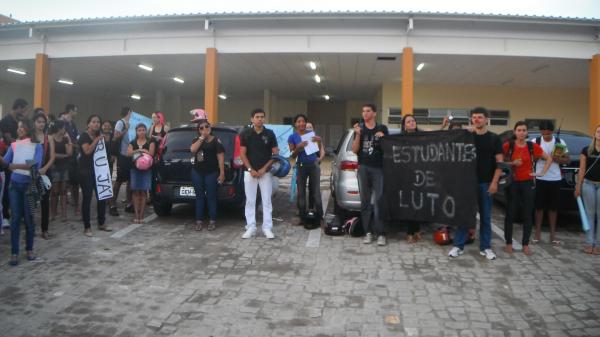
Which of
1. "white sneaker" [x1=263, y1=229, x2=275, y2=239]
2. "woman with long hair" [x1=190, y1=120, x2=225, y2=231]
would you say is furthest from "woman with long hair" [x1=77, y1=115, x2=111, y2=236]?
"white sneaker" [x1=263, y1=229, x2=275, y2=239]

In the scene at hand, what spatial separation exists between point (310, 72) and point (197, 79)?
5743 mm

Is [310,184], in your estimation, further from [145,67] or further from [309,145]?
[145,67]

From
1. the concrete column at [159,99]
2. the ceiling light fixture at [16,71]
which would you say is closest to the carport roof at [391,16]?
the ceiling light fixture at [16,71]

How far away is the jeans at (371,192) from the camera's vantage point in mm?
5637

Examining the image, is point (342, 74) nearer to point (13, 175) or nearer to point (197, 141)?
point (197, 141)

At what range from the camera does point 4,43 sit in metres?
13.3

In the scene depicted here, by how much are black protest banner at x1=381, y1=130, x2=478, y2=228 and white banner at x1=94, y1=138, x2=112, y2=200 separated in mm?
3983

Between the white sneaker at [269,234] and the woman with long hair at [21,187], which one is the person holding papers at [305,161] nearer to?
the white sneaker at [269,234]

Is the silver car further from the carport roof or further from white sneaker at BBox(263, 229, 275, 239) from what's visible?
the carport roof

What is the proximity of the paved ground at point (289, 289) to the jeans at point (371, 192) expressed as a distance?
0.34m

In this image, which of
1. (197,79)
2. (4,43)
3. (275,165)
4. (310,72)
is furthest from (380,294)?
(197,79)

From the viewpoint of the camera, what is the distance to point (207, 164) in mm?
6223

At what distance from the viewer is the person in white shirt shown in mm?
5598

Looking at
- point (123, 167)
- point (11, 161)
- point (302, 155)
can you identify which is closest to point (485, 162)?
point (302, 155)
